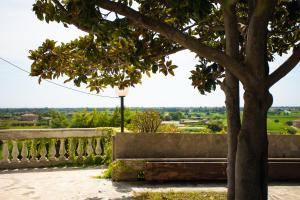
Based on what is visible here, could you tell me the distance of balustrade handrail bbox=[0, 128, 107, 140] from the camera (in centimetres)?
1280

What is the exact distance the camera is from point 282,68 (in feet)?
19.1

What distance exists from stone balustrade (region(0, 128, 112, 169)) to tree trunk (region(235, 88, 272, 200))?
8.39 meters

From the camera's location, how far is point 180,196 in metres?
8.30

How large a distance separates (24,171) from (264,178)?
8.80 metres

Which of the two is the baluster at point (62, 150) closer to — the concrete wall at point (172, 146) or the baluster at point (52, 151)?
the baluster at point (52, 151)

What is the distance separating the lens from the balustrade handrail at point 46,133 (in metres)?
12.8

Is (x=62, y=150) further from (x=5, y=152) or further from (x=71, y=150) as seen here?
(x=5, y=152)

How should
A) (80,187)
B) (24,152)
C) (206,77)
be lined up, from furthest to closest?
(24,152) → (80,187) → (206,77)

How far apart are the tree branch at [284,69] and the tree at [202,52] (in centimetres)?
2

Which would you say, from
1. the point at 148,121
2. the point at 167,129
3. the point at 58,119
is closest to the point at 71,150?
the point at 148,121

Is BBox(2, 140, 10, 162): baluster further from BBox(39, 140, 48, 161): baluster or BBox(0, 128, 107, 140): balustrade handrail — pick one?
BBox(39, 140, 48, 161): baluster

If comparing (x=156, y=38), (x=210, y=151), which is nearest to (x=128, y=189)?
(x=210, y=151)

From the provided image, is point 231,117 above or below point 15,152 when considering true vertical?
above

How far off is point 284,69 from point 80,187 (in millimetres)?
6207
